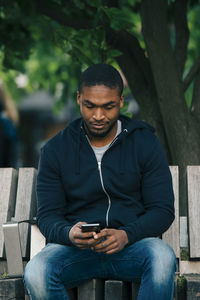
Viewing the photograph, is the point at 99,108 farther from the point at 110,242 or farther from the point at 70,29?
the point at 70,29

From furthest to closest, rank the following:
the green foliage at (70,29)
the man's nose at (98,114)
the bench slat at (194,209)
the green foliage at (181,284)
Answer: the green foliage at (70,29), the bench slat at (194,209), the man's nose at (98,114), the green foliage at (181,284)

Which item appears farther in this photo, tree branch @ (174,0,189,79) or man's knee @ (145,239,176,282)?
tree branch @ (174,0,189,79)

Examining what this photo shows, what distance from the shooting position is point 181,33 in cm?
496

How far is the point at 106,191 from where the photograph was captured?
11.3 feet

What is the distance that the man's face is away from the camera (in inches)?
135

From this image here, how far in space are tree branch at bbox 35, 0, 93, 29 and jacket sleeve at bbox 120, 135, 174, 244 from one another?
1.73 meters

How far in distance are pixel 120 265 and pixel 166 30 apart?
2.17 metres

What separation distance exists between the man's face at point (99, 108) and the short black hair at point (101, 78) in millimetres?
29

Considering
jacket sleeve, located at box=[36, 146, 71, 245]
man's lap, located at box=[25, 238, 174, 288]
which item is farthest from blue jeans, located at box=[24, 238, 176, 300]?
jacket sleeve, located at box=[36, 146, 71, 245]

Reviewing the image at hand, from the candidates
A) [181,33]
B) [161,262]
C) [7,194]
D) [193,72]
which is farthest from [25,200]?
[181,33]

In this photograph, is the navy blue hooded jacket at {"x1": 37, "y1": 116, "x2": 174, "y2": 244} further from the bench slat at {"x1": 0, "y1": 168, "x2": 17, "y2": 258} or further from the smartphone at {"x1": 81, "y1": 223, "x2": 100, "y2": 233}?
the bench slat at {"x1": 0, "y1": 168, "x2": 17, "y2": 258}

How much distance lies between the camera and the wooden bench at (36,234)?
3.17 metres

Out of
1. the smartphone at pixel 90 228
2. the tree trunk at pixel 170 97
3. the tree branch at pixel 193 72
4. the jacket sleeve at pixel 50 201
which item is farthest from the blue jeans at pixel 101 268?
the tree branch at pixel 193 72

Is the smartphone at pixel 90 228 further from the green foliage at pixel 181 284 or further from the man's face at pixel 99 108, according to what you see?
the man's face at pixel 99 108
